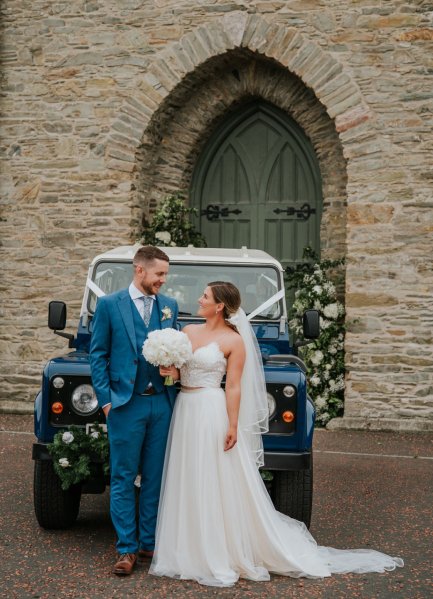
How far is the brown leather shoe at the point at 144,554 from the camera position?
520 cm

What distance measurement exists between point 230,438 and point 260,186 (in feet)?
27.9

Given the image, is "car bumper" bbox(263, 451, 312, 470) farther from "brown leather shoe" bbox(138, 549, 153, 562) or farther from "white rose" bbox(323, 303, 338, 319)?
"white rose" bbox(323, 303, 338, 319)

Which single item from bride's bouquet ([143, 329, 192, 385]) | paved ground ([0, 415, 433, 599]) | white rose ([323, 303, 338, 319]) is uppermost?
white rose ([323, 303, 338, 319])

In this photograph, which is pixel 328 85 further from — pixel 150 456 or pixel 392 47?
pixel 150 456

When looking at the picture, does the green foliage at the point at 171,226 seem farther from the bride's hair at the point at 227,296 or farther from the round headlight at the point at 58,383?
the bride's hair at the point at 227,296

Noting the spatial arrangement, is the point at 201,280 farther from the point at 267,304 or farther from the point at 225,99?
the point at 225,99

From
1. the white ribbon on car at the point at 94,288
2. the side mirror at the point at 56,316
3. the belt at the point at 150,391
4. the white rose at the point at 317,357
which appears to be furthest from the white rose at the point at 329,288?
the belt at the point at 150,391

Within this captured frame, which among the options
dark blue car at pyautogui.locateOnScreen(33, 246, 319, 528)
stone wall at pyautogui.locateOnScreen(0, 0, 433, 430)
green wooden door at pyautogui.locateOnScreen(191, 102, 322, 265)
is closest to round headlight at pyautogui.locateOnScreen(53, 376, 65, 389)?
dark blue car at pyautogui.locateOnScreen(33, 246, 319, 528)

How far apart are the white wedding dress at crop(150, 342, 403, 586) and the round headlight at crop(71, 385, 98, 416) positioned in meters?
0.72

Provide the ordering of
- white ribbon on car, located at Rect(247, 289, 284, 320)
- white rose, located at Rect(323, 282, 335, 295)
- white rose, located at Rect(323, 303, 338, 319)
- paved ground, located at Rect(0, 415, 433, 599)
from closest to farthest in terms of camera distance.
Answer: paved ground, located at Rect(0, 415, 433, 599) < white ribbon on car, located at Rect(247, 289, 284, 320) < white rose, located at Rect(323, 303, 338, 319) < white rose, located at Rect(323, 282, 335, 295)

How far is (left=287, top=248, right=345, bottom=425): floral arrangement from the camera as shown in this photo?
11703 mm

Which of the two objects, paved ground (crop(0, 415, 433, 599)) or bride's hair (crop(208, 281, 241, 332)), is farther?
bride's hair (crop(208, 281, 241, 332))

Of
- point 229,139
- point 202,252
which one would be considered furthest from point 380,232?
point 202,252

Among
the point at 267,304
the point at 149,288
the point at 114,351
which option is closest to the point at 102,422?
the point at 114,351
